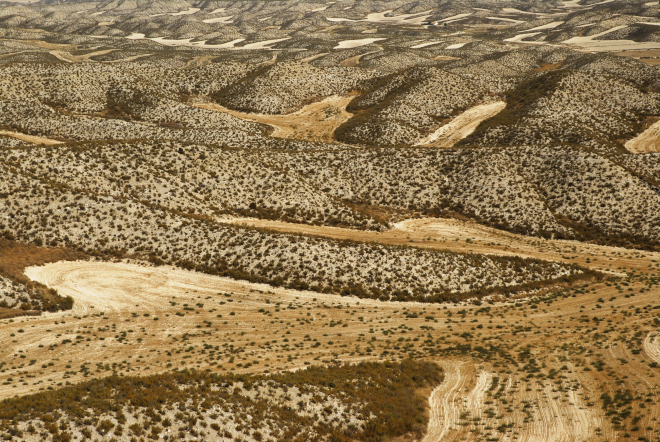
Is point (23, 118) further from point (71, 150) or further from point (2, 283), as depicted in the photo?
point (2, 283)

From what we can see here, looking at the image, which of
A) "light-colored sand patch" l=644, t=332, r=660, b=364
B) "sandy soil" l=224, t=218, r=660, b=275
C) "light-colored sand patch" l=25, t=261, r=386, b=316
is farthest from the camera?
"sandy soil" l=224, t=218, r=660, b=275

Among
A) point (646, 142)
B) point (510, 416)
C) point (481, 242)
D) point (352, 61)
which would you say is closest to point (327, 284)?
point (510, 416)

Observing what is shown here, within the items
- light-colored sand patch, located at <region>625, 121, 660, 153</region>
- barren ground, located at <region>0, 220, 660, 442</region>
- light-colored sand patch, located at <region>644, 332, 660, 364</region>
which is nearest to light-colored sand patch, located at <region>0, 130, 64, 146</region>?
barren ground, located at <region>0, 220, 660, 442</region>

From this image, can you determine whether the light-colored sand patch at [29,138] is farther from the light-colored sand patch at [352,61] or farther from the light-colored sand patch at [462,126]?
the light-colored sand patch at [352,61]

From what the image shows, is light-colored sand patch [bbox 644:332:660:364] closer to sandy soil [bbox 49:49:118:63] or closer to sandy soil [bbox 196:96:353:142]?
sandy soil [bbox 196:96:353:142]

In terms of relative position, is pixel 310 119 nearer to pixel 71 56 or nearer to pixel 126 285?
pixel 126 285

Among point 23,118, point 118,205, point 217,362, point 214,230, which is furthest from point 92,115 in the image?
point 217,362
